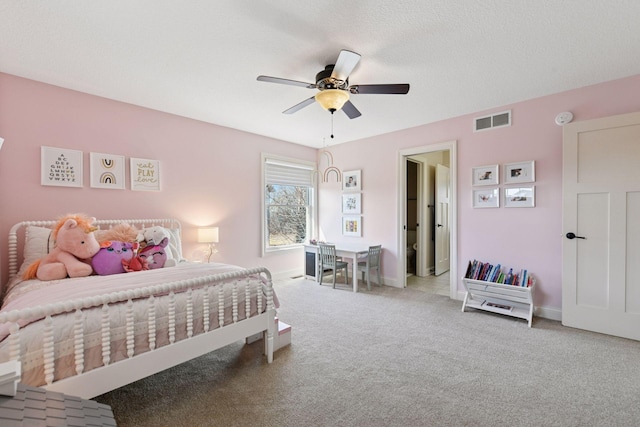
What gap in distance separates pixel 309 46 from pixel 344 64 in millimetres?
336

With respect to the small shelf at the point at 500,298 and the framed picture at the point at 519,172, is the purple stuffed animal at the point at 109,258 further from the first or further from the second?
the framed picture at the point at 519,172

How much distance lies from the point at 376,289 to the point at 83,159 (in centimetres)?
402

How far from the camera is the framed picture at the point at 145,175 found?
3.34 meters

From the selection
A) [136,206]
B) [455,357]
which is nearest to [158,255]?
[136,206]

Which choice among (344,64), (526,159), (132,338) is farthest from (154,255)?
(526,159)

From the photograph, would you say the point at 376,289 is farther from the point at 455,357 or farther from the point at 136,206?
the point at 136,206

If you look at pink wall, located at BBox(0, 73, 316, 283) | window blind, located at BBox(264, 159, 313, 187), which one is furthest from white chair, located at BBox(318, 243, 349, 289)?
window blind, located at BBox(264, 159, 313, 187)

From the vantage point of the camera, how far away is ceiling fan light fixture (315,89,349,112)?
2318mm

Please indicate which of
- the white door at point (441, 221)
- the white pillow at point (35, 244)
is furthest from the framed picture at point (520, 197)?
the white pillow at point (35, 244)

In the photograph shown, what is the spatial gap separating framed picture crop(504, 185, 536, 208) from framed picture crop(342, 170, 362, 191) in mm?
2170

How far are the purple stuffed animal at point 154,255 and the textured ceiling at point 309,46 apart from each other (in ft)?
5.32

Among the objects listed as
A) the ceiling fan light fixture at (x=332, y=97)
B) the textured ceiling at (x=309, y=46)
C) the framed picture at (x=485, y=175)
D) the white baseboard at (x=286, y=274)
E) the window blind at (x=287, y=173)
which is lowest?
the white baseboard at (x=286, y=274)

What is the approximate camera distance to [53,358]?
4.39 feet

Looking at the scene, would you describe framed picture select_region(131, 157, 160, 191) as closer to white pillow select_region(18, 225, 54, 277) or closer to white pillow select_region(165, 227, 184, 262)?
white pillow select_region(165, 227, 184, 262)
